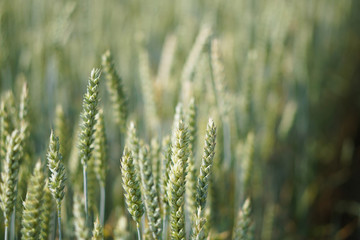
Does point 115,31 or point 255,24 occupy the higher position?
point 115,31

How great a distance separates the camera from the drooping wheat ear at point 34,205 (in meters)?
0.54

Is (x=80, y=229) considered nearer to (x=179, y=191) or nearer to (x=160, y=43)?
(x=179, y=191)

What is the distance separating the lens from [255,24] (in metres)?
1.67

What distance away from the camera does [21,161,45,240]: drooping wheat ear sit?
545 mm

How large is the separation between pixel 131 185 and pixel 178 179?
0.07m

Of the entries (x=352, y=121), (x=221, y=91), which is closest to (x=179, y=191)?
(x=221, y=91)

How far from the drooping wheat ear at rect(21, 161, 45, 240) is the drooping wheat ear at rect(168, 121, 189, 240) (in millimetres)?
192

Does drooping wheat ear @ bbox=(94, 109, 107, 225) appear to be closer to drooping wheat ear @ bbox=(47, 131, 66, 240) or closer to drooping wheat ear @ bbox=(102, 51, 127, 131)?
drooping wheat ear @ bbox=(102, 51, 127, 131)

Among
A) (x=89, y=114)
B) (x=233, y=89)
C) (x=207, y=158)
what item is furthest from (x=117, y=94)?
(x=233, y=89)

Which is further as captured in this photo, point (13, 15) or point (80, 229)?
point (13, 15)

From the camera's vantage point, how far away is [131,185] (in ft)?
1.82

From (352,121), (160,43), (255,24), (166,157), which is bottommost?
(166,157)

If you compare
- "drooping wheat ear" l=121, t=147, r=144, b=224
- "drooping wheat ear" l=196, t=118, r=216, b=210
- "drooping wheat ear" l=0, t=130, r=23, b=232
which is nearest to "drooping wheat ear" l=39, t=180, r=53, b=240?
"drooping wheat ear" l=0, t=130, r=23, b=232

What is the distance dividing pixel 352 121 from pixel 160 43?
42.9 inches
